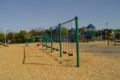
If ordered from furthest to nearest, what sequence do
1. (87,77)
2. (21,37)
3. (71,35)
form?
1. (21,37)
2. (71,35)
3. (87,77)

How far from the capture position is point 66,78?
8406 mm

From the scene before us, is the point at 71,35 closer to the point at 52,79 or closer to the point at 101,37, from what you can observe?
the point at 52,79

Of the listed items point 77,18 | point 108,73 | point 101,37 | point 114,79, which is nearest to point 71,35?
point 77,18

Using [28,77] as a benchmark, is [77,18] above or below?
above

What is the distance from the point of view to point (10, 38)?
273 ft

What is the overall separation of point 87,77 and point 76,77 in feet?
1.16

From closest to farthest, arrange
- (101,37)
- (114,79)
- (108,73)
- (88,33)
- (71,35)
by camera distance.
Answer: (114,79), (108,73), (71,35), (88,33), (101,37)

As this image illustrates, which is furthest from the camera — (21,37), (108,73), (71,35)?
(21,37)

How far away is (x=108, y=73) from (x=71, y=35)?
8290 millimetres

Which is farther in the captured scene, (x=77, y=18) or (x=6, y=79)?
(x=77, y=18)

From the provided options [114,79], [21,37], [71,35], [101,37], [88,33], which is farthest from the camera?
[21,37]

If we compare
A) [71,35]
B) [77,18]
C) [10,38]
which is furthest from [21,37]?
[77,18]

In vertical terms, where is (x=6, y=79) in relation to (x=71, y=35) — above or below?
below

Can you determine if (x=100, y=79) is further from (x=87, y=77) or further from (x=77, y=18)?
(x=77, y=18)
